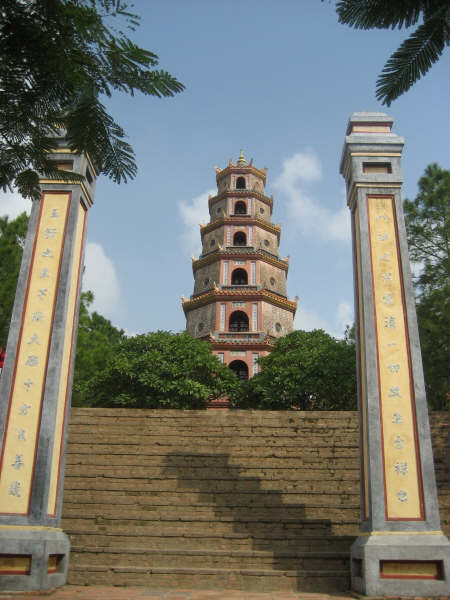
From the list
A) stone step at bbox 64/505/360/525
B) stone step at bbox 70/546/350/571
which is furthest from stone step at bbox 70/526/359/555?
stone step at bbox 64/505/360/525

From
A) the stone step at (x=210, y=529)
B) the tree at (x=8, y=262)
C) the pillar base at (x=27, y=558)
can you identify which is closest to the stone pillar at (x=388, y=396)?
the stone step at (x=210, y=529)

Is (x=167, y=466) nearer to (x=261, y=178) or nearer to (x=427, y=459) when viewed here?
(x=427, y=459)

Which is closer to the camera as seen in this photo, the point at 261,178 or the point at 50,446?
the point at 50,446

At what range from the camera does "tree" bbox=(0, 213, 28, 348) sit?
15.3 metres

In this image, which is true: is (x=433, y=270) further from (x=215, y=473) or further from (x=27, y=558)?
(x=27, y=558)

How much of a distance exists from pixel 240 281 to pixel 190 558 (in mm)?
16010

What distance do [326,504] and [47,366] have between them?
482 centimetres

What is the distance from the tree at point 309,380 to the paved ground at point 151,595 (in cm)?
871

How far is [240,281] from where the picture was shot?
22531mm

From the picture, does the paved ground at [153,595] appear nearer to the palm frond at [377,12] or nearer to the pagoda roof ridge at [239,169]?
the palm frond at [377,12]

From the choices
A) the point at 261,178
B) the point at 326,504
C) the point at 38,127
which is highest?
the point at 261,178

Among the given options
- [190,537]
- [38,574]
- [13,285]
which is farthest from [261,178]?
[38,574]

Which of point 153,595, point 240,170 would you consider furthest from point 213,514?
point 240,170

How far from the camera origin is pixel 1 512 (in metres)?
6.24
